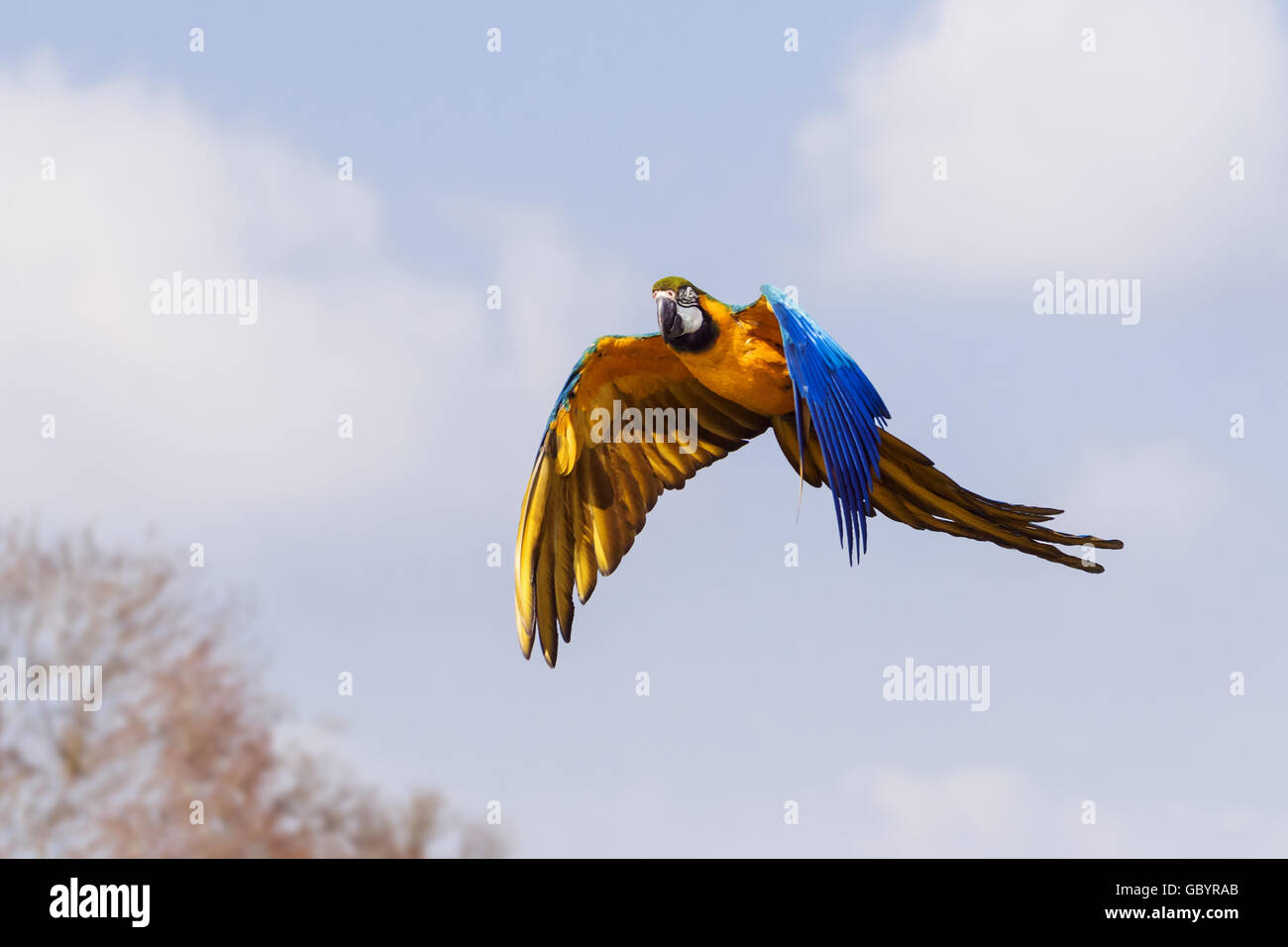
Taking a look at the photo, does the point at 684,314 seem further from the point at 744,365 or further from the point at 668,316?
the point at 744,365

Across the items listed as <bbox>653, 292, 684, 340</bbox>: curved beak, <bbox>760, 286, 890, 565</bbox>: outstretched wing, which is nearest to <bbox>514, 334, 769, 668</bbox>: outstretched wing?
<bbox>653, 292, 684, 340</bbox>: curved beak

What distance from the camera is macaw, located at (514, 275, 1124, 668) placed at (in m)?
5.80

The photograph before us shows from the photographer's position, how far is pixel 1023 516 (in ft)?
20.2

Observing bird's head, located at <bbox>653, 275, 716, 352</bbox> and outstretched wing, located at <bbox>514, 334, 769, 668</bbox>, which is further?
outstretched wing, located at <bbox>514, 334, 769, 668</bbox>

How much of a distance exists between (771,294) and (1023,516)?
1.49m

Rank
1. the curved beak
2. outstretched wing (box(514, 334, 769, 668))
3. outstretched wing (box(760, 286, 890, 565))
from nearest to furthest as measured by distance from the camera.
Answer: outstretched wing (box(760, 286, 890, 565)) → the curved beak → outstretched wing (box(514, 334, 769, 668))

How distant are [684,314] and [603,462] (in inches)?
41.8

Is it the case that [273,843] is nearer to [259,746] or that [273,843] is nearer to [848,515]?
[259,746]

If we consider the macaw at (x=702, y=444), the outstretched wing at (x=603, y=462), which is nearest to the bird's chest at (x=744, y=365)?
the macaw at (x=702, y=444)

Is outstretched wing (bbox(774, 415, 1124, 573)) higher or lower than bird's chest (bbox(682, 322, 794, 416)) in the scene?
lower

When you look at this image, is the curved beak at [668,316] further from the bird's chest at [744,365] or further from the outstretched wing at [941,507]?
the outstretched wing at [941,507]

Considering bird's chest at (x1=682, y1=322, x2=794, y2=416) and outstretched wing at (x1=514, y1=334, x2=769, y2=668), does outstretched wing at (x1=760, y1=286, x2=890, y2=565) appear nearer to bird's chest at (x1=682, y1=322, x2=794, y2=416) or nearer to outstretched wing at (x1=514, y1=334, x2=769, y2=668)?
bird's chest at (x1=682, y1=322, x2=794, y2=416)

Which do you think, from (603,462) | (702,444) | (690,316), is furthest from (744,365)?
(603,462)
